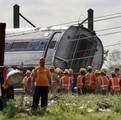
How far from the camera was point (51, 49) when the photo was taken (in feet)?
96.1

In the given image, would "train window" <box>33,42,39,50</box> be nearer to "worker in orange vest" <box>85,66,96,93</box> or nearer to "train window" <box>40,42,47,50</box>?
"train window" <box>40,42,47,50</box>

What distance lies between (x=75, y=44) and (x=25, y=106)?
1569cm

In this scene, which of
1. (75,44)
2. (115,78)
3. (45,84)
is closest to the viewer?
(45,84)

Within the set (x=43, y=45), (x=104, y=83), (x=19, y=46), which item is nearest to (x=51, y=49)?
(x=43, y=45)

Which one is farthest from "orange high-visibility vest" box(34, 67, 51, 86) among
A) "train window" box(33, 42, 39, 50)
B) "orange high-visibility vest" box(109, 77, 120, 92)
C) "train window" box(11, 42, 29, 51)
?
"train window" box(11, 42, 29, 51)

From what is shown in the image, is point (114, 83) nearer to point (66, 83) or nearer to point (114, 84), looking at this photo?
point (114, 84)

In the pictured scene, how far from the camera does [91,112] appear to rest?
13984mm

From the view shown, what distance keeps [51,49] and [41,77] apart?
13772 millimetres

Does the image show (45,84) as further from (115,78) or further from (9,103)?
(115,78)

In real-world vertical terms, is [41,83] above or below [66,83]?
below

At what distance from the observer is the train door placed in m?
29.0

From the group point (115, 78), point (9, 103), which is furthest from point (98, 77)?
point (9, 103)

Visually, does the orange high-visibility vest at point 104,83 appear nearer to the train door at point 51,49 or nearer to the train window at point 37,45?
the train door at point 51,49

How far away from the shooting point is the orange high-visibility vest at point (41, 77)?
15.5 metres
